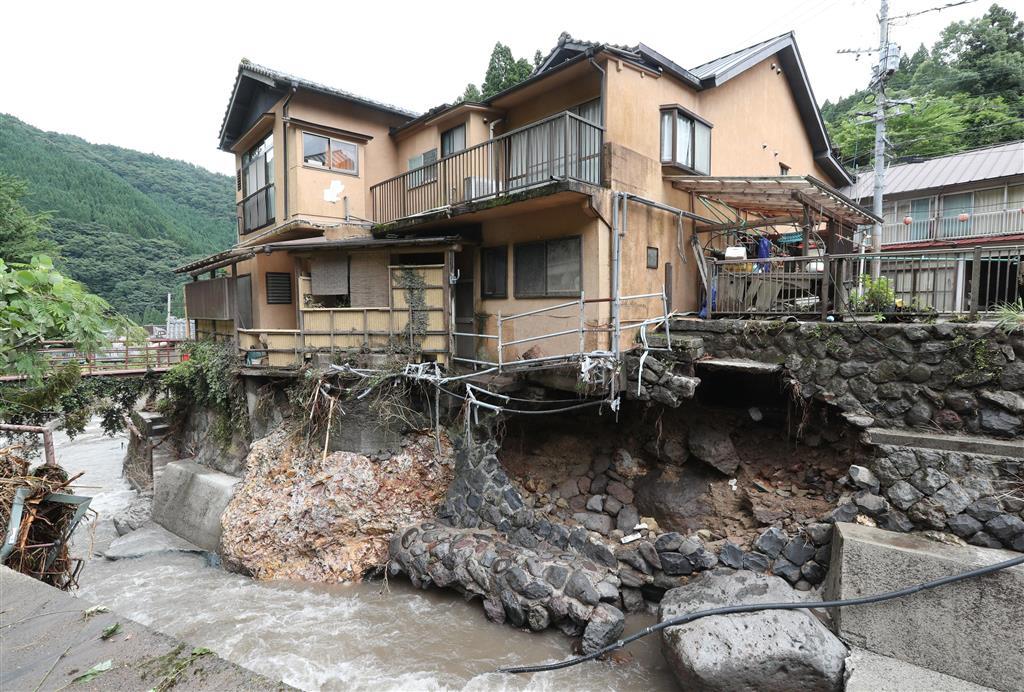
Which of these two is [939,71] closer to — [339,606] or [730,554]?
[730,554]

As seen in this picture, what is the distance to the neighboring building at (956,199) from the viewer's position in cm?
2059

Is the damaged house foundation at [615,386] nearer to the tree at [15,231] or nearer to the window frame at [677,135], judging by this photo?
the window frame at [677,135]

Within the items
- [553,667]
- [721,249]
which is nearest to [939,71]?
[721,249]

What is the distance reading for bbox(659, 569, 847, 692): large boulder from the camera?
6805mm

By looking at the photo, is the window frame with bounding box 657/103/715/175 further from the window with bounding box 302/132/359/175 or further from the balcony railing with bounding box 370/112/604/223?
the window with bounding box 302/132/359/175

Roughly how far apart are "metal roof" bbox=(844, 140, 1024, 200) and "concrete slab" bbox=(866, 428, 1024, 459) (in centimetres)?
1888

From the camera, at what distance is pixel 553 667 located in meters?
7.75

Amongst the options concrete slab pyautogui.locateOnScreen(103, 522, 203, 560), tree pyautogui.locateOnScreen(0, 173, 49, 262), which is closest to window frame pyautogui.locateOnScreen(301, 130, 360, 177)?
concrete slab pyautogui.locateOnScreen(103, 522, 203, 560)

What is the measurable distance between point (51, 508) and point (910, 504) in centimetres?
1091

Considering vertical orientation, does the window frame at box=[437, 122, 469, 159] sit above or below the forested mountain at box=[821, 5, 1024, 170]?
below

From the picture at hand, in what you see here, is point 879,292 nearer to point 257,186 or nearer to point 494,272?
point 494,272

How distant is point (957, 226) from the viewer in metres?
21.9

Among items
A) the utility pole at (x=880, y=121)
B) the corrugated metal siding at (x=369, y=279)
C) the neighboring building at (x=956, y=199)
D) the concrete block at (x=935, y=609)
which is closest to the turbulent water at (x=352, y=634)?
the concrete block at (x=935, y=609)

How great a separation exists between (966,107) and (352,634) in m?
38.7
